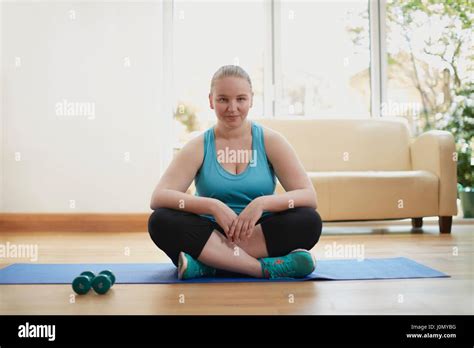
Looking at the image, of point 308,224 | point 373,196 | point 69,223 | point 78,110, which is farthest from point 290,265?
point 78,110

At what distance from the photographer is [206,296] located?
1.73 metres

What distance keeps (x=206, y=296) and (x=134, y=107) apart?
3.12m

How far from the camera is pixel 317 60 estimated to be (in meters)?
4.98

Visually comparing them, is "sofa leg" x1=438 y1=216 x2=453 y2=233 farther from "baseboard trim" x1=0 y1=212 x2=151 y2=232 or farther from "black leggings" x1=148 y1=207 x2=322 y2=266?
"baseboard trim" x1=0 y1=212 x2=151 y2=232

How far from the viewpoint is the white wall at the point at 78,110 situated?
452 centimetres

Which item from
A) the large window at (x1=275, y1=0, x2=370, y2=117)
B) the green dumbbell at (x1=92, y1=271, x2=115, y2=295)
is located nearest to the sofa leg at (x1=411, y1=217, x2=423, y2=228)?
the large window at (x1=275, y1=0, x2=370, y2=117)

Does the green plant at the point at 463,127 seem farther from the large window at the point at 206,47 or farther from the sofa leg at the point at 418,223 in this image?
the large window at the point at 206,47

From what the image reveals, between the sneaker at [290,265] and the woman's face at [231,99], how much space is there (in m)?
0.50

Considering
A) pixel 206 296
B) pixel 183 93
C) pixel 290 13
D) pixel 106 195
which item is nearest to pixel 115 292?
pixel 206 296

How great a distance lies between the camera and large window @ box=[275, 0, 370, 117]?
498 cm

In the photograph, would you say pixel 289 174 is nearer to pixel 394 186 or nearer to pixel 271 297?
pixel 271 297

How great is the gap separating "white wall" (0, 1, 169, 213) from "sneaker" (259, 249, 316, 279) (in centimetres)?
266
